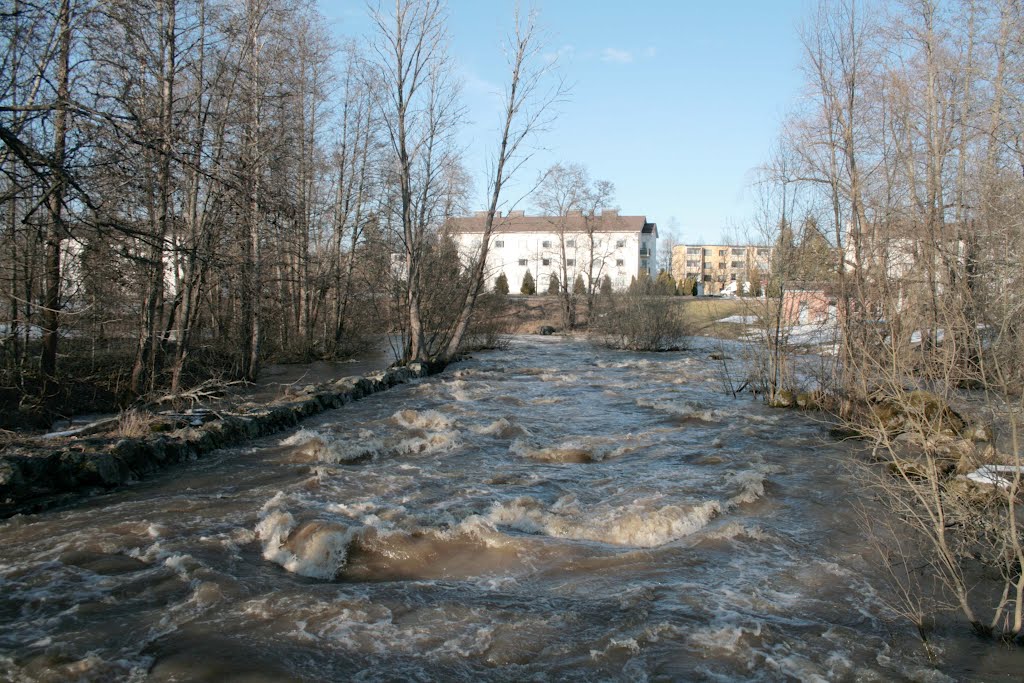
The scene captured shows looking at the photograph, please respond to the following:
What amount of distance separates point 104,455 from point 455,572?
4.48 metres

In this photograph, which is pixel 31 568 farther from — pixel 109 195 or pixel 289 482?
pixel 109 195

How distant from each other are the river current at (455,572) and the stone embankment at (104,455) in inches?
11.7

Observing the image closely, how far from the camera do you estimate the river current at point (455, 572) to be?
4.27 m

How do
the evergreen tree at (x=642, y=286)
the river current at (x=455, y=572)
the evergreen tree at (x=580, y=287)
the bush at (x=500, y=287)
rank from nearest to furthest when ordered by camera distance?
1. the river current at (x=455, y=572)
2. the evergreen tree at (x=642, y=286)
3. the bush at (x=500, y=287)
4. the evergreen tree at (x=580, y=287)

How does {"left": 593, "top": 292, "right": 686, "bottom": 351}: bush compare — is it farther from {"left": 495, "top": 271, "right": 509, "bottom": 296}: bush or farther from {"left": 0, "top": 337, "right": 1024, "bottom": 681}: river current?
{"left": 0, "top": 337, "right": 1024, "bottom": 681}: river current

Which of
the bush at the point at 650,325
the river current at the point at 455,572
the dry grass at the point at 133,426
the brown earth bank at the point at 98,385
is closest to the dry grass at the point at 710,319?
the bush at the point at 650,325

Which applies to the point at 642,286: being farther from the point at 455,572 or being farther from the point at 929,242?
the point at 455,572

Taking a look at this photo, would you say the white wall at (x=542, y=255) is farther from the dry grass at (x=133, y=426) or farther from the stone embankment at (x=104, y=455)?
the dry grass at (x=133, y=426)

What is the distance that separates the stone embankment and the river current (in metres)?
0.30

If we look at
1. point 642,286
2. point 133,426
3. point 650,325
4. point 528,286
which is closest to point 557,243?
point 528,286

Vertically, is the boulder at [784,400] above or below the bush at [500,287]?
below

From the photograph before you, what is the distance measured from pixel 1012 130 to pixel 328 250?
19567 mm

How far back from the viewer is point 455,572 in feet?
18.7

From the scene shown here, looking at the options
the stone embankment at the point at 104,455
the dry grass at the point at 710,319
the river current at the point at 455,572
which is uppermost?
the dry grass at the point at 710,319
